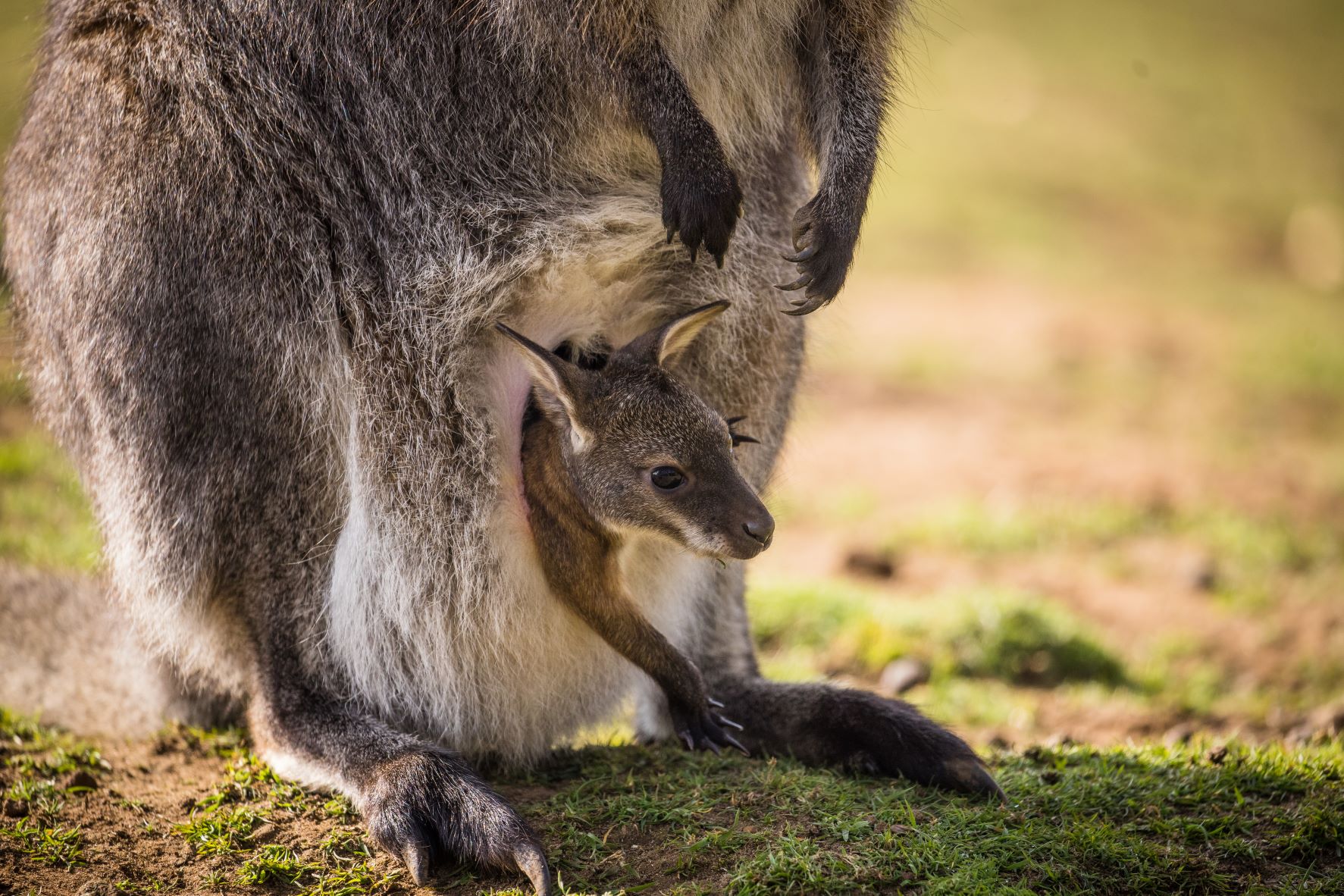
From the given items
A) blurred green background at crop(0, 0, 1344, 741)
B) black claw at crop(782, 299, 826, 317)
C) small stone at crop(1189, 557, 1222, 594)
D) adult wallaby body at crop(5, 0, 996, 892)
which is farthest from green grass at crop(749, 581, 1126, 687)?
black claw at crop(782, 299, 826, 317)

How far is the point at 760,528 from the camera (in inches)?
104

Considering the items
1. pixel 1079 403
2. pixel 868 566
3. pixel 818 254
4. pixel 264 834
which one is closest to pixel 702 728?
pixel 264 834

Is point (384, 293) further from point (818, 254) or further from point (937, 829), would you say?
point (937, 829)

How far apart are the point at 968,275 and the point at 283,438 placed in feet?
26.2

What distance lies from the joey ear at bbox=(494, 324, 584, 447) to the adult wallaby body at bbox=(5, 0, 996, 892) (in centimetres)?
13

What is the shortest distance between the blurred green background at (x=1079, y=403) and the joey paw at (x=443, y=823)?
1.38 m

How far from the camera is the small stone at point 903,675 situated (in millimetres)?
4492

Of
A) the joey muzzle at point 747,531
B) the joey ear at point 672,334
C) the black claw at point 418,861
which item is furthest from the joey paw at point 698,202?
the black claw at point 418,861

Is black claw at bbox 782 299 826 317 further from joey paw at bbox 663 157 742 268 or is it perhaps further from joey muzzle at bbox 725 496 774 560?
joey muzzle at bbox 725 496 774 560

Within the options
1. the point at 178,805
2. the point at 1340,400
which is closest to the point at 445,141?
the point at 178,805

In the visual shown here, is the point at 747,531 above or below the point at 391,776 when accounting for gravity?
above

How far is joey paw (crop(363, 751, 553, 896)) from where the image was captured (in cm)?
254

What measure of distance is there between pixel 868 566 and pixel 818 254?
2.91m

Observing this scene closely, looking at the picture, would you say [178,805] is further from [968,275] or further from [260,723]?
[968,275]
